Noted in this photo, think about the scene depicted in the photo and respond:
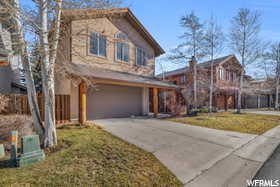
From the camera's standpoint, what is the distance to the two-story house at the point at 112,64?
28.0 feet

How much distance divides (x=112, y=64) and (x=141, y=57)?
3.29 metres

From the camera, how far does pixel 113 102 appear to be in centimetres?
1077

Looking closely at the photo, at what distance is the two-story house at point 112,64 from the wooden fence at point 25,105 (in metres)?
0.80

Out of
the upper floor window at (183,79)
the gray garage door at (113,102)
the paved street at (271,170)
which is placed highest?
the upper floor window at (183,79)

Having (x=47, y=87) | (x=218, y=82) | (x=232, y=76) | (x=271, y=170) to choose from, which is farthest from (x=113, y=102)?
(x=232, y=76)

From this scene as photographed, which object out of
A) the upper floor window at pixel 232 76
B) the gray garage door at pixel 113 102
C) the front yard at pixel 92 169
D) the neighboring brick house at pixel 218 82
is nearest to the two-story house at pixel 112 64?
the gray garage door at pixel 113 102

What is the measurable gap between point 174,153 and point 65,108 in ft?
20.7

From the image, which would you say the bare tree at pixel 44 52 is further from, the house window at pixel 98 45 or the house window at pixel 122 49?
the house window at pixel 122 49

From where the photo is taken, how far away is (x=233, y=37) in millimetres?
16266

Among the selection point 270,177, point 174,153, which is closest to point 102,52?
point 174,153

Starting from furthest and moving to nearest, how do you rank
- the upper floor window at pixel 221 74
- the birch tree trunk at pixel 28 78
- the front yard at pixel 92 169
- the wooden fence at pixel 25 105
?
1. the upper floor window at pixel 221 74
2. the wooden fence at pixel 25 105
3. the birch tree trunk at pixel 28 78
4. the front yard at pixel 92 169

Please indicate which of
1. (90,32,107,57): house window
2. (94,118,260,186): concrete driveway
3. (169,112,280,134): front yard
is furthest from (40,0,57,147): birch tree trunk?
(169,112,280,134): front yard

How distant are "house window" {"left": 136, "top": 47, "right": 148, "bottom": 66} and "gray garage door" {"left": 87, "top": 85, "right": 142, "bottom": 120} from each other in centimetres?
248

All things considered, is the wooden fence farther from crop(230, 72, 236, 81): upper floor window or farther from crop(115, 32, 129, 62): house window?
crop(230, 72, 236, 81): upper floor window
